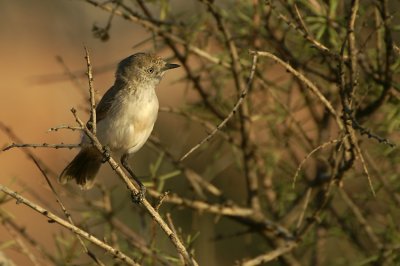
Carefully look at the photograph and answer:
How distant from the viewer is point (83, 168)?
16.5ft

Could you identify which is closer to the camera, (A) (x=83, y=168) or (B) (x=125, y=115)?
(B) (x=125, y=115)

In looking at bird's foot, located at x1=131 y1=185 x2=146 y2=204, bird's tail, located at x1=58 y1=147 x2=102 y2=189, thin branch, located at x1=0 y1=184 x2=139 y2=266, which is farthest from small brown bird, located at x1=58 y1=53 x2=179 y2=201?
thin branch, located at x1=0 y1=184 x2=139 y2=266

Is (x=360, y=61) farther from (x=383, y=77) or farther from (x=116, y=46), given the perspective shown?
(x=116, y=46)

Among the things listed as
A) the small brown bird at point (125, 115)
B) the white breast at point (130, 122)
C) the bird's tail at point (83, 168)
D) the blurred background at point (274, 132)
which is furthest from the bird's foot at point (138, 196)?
the bird's tail at point (83, 168)

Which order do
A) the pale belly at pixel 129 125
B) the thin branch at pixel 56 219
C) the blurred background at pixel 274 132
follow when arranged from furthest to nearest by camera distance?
the pale belly at pixel 129 125 → the blurred background at pixel 274 132 → the thin branch at pixel 56 219

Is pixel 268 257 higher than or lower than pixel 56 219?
lower

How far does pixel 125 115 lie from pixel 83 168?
2.02ft

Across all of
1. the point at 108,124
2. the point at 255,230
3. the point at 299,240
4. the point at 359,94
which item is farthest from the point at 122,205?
the point at 359,94

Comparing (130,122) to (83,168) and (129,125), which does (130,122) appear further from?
(83,168)

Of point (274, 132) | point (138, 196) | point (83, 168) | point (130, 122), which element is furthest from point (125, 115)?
point (138, 196)

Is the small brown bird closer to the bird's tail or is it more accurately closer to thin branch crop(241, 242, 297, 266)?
the bird's tail

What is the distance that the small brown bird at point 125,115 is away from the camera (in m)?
4.55

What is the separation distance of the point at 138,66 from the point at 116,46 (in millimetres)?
14730

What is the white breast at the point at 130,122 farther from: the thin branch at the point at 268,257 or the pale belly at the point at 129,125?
the thin branch at the point at 268,257
